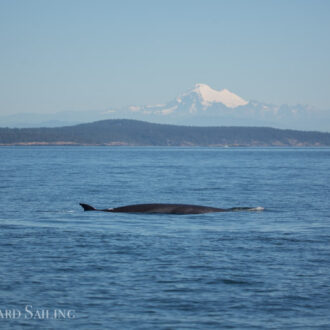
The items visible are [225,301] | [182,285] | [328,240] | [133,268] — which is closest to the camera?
[225,301]

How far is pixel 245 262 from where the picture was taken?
16141 millimetres

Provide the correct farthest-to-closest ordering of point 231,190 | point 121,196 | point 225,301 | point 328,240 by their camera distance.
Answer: point 231,190
point 121,196
point 328,240
point 225,301

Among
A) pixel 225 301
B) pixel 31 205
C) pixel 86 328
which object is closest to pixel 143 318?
pixel 86 328

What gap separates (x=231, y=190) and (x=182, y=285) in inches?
1195

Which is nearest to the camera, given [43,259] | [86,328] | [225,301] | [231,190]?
[86,328]

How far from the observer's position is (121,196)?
39.3 m

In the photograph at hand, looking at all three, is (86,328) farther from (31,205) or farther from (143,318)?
(31,205)

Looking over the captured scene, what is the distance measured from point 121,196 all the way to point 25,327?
92.0 feet

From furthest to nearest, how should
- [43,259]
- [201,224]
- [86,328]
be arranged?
[201,224]
[43,259]
[86,328]

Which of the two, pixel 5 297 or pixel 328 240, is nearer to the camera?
pixel 5 297

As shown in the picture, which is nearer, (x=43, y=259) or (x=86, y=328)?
(x=86, y=328)

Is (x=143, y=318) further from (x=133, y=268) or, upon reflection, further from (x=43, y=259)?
(x=43, y=259)

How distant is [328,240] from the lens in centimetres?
1986

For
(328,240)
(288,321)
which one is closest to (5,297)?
(288,321)
